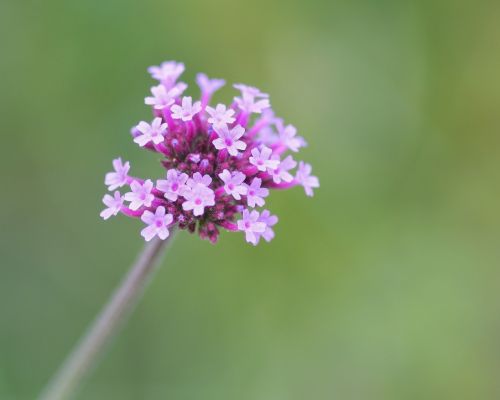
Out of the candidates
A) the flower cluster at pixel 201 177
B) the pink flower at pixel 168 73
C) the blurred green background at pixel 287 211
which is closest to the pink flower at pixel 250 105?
the flower cluster at pixel 201 177

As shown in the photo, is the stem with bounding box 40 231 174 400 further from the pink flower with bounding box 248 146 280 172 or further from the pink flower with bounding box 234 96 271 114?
the pink flower with bounding box 234 96 271 114

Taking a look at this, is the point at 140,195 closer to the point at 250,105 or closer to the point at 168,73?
the point at 250,105

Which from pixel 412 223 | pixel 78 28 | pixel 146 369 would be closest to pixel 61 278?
pixel 146 369

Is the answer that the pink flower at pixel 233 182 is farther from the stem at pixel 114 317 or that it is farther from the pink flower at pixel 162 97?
the pink flower at pixel 162 97

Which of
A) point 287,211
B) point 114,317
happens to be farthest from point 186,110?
point 287,211

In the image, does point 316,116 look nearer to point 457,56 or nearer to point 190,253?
point 457,56

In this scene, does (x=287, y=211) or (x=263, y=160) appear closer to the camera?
(x=263, y=160)
